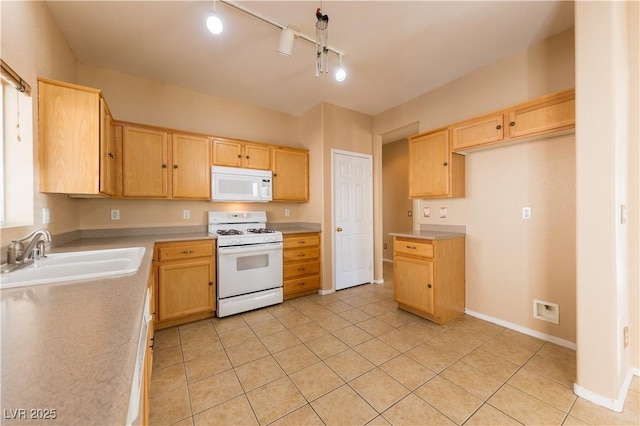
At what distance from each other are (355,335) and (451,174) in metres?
1.94

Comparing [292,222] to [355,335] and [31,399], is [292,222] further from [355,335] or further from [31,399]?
[31,399]

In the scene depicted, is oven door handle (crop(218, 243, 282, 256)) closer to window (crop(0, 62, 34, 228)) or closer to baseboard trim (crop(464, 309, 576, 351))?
window (crop(0, 62, 34, 228))

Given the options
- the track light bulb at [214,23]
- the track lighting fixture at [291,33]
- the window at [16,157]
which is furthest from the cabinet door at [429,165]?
the window at [16,157]

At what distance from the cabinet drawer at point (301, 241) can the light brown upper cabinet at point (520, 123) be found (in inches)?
80.5

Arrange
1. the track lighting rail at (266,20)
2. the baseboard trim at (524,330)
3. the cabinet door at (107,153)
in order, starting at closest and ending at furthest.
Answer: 1. the track lighting rail at (266,20)
2. the cabinet door at (107,153)
3. the baseboard trim at (524,330)

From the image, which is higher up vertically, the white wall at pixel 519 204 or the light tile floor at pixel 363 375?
the white wall at pixel 519 204

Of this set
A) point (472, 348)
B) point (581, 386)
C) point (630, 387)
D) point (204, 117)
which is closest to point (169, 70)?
point (204, 117)

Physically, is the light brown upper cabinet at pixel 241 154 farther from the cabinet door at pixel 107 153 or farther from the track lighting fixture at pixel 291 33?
the track lighting fixture at pixel 291 33

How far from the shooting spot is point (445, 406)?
5.08 ft

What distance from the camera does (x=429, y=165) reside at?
9.54 ft

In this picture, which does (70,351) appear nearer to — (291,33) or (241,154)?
(291,33)

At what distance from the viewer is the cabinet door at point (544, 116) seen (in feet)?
6.45

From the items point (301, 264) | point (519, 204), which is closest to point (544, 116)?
point (519, 204)

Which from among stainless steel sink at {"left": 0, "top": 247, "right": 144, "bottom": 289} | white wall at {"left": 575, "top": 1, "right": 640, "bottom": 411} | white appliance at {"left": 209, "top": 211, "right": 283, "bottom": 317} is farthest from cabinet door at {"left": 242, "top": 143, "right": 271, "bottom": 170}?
white wall at {"left": 575, "top": 1, "right": 640, "bottom": 411}
